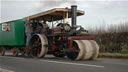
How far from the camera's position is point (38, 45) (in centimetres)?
1412

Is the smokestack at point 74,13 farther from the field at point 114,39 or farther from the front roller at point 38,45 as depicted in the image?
the field at point 114,39

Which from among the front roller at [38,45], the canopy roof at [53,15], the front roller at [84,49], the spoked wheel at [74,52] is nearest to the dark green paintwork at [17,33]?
the canopy roof at [53,15]

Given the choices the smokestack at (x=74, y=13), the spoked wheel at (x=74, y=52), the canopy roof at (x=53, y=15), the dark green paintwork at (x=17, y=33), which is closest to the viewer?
the spoked wheel at (x=74, y=52)

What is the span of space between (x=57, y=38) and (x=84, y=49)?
2669 mm

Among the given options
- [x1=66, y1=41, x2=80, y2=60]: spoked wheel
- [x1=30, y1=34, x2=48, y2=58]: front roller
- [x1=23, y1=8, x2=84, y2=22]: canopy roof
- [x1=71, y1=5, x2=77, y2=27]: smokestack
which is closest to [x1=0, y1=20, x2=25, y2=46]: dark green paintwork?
[x1=23, y1=8, x2=84, y2=22]: canopy roof

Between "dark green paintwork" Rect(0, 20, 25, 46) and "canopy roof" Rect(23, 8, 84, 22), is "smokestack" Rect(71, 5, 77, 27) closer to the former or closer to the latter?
"canopy roof" Rect(23, 8, 84, 22)

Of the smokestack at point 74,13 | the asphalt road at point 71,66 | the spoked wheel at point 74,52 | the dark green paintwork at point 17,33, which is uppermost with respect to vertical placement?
the smokestack at point 74,13

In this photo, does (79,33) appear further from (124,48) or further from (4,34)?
(4,34)

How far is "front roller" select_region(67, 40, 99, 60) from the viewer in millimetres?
11180

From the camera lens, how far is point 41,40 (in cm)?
1348

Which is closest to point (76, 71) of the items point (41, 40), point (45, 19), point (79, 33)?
point (79, 33)

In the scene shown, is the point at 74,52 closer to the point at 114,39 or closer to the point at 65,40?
the point at 65,40

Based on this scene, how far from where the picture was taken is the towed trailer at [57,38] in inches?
456

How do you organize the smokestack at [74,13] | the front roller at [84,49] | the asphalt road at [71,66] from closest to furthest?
the asphalt road at [71,66] → the front roller at [84,49] → the smokestack at [74,13]
